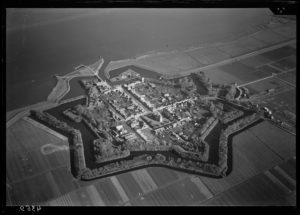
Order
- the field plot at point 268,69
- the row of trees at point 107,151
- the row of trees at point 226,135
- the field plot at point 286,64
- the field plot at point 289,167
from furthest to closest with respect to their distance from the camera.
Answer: the field plot at point 286,64 → the field plot at point 268,69 → the row of trees at point 107,151 → the row of trees at point 226,135 → the field plot at point 289,167

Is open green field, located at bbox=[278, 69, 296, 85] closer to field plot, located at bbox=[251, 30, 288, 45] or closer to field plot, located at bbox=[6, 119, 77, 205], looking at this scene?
field plot, located at bbox=[251, 30, 288, 45]

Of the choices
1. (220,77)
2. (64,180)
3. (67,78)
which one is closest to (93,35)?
(67,78)

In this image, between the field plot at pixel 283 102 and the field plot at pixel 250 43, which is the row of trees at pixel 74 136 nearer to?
the field plot at pixel 283 102

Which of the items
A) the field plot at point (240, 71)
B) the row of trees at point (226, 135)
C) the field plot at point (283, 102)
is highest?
the field plot at point (240, 71)

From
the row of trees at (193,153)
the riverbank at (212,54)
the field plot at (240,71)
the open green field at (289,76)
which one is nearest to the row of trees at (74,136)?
the row of trees at (193,153)

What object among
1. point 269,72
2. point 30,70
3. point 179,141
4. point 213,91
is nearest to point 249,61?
point 269,72

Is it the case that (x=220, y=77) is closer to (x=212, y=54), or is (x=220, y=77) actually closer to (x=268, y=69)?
(x=212, y=54)
